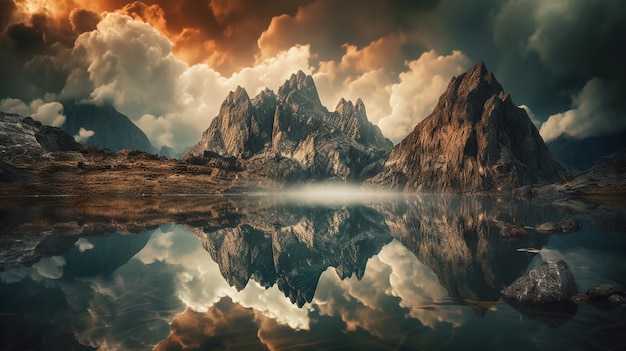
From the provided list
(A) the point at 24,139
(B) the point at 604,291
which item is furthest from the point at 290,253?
(A) the point at 24,139

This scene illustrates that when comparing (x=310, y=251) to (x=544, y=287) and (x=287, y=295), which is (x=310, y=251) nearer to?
(x=287, y=295)

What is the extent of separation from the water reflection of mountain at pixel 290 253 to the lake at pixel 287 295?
7.8 inches

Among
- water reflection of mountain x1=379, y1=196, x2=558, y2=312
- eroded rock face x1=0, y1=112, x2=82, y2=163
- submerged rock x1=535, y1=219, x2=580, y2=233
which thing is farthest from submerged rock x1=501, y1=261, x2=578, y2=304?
eroded rock face x1=0, y1=112, x2=82, y2=163

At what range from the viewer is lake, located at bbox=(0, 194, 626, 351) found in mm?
11727

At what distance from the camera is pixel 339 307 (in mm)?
15719

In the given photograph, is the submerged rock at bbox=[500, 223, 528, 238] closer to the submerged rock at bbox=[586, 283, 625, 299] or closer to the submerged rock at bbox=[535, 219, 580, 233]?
the submerged rock at bbox=[535, 219, 580, 233]

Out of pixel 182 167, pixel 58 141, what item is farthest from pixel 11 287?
pixel 58 141

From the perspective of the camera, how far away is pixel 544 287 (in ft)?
53.1

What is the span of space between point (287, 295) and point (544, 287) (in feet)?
47.4

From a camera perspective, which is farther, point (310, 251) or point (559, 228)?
point (559, 228)

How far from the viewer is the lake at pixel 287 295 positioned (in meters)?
11.7

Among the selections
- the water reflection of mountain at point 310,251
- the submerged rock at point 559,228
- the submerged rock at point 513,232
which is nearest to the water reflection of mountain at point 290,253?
the water reflection of mountain at point 310,251

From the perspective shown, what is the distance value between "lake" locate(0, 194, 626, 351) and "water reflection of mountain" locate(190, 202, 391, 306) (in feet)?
0.65

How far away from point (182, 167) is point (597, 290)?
693 ft
